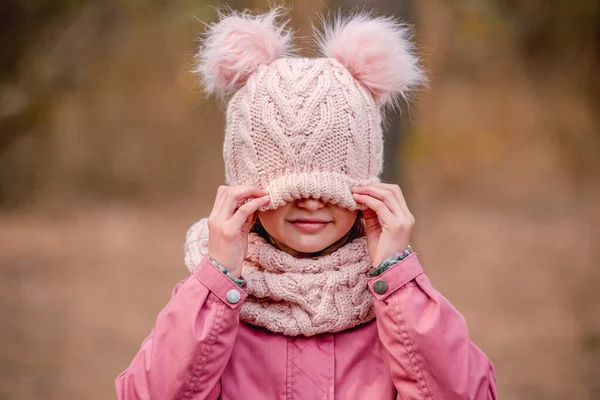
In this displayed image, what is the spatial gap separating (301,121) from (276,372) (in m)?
0.70

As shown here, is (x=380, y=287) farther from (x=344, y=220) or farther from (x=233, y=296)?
(x=233, y=296)

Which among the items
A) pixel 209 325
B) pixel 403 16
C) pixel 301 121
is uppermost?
pixel 403 16

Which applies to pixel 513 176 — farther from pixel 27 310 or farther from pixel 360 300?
pixel 360 300

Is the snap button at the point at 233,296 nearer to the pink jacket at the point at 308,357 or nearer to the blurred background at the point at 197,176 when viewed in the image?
the pink jacket at the point at 308,357

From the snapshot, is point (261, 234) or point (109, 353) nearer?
point (261, 234)

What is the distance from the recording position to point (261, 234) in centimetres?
237

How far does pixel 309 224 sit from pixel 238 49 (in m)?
0.58

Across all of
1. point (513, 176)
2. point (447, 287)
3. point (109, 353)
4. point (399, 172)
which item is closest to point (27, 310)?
point (109, 353)

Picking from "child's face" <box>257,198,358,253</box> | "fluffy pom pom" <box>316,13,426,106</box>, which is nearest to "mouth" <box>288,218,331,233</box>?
"child's face" <box>257,198,358,253</box>

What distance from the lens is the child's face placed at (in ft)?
7.16

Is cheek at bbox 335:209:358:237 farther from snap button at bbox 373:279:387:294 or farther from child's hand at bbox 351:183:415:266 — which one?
snap button at bbox 373:279:387:294

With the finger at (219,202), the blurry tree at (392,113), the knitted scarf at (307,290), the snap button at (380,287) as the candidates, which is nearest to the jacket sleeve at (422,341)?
the snap button at (380,287)

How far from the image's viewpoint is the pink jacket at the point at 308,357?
2029mm

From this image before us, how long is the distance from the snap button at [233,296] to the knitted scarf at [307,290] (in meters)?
0.13
